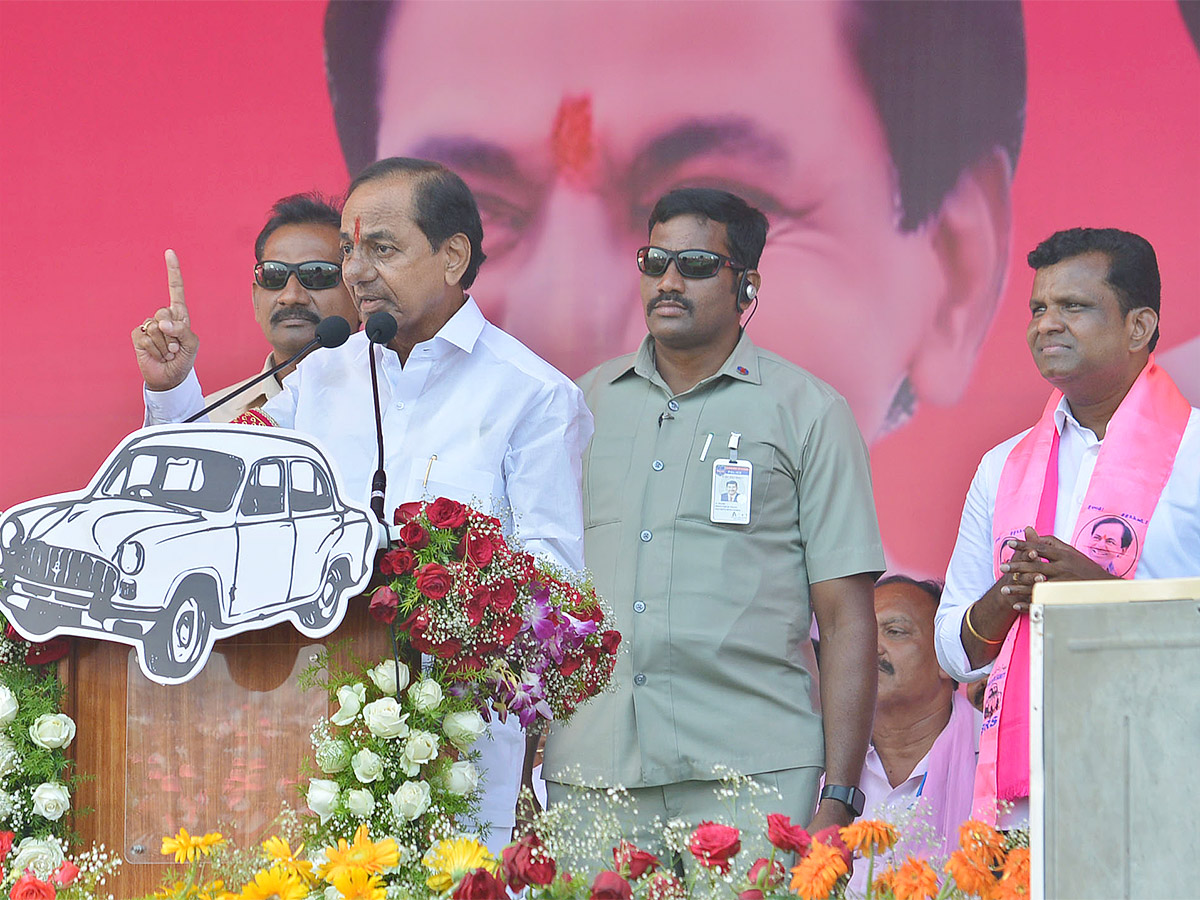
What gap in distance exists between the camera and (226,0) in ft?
14.6

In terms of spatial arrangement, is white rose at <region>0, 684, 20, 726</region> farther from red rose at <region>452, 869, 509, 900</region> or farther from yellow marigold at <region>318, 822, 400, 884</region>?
red rose at <region>452, 869, 509, 900</region>

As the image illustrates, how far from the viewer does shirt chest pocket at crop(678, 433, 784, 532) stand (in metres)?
3.45

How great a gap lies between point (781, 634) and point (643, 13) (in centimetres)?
202

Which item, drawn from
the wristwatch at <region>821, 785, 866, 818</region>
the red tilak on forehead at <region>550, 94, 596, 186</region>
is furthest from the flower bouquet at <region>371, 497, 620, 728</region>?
the red tilak on forehead at <region>550, 94, 596, 186</region>

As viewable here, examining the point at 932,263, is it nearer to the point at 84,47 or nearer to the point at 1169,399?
the point at 1169,399

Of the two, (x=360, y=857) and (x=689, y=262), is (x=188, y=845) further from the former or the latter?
(x=689, y=262)

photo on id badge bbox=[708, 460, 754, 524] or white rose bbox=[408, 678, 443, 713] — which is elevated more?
photo on id badge bbox=[708, 460, 754, 524]

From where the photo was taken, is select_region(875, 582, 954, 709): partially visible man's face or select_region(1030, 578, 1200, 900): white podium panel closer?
select_region(1030, 578, 1200, 900): white podium panel

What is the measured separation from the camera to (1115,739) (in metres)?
1.51

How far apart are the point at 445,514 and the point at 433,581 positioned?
5.4 inches

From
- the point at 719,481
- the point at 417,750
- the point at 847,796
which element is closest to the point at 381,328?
the point at 417,750

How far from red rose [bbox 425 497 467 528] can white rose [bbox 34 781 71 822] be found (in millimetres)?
677

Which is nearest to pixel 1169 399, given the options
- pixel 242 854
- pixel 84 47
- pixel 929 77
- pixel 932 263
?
pixel 932 263

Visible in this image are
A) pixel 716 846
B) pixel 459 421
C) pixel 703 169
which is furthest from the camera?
pixel 703 169
